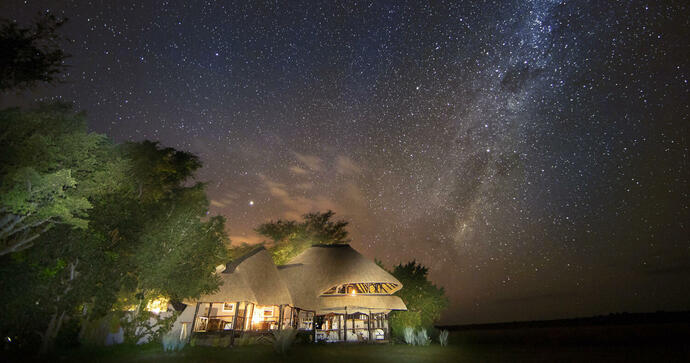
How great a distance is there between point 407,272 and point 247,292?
66.3 feet

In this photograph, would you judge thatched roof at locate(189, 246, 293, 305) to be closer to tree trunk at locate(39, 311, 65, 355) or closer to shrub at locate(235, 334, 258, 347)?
shrub at locate(235, 334, 258, 347)

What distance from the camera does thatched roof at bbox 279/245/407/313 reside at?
2329 centimetres

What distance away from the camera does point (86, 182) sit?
14.0 metres

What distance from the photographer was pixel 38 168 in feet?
39.8

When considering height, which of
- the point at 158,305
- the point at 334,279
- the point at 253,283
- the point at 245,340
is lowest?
the point at 245,340

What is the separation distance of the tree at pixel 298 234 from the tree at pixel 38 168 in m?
28.9

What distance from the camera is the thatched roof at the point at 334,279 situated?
917 inches

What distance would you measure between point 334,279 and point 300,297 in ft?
8.31

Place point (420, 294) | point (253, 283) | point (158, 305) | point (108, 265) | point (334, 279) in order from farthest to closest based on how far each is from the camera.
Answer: point (420, 294)
point (334, 279)
point (253, 283)
point (158, 305)
point (108, 265)

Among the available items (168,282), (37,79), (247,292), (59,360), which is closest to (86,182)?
(37,79)

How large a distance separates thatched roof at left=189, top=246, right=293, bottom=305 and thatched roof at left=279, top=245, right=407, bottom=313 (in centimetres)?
185

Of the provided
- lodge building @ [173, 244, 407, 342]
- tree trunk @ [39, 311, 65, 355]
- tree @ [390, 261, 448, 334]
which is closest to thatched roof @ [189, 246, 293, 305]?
lodge building @ [173, 244, 407, 342]

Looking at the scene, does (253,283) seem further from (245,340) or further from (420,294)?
(420,294)

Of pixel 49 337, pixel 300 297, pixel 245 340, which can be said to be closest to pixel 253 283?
pixel 245 340
